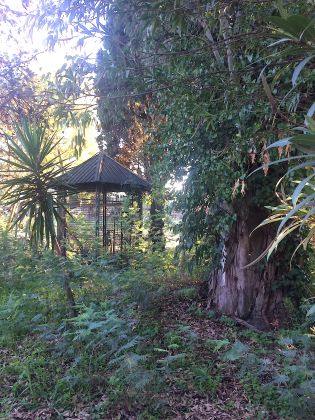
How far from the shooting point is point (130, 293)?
5684 millimetres

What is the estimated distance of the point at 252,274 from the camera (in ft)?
18.0

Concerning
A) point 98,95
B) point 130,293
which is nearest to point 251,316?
point 130,293

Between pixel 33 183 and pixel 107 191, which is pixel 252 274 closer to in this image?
pixel 33 183

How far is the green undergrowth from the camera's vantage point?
138 inches

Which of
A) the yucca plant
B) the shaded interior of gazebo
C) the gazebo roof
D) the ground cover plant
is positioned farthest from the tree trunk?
the gazebo roof

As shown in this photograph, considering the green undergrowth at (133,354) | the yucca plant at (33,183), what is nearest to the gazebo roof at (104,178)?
the green undergrowth at (133,354)

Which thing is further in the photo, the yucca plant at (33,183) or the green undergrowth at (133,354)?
the yucca plant at (33,183)

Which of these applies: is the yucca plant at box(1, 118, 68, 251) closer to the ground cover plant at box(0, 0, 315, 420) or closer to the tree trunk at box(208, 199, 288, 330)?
the ground cover plant at box(0, 0, 315, 420)

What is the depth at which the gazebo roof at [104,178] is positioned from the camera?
9359 millimetres

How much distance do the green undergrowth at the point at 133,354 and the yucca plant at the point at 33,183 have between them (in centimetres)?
77

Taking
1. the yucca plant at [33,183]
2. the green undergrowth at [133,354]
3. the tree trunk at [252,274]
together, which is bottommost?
the green undergrowth at [133,354]

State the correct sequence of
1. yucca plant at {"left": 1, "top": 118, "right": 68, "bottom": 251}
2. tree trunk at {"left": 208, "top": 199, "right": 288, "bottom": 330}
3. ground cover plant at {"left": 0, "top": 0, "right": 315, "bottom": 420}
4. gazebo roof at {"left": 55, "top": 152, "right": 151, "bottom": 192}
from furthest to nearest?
gazebo roof at {"left": 55, "top": 152, "right": 151, "bottom": 192}, tree trunk at {"left": 208, "top": 199, "right": 288, "bottom": 330}, yucca plant at {"left": 1, "top": 118, "right": 68, "bottom": 251}, ground cover plant at {"left": 0, "top": 0, "right": 315, "bottom": 420}

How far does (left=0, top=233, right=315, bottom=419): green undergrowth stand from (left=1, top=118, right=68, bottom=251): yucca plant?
0.77 meters

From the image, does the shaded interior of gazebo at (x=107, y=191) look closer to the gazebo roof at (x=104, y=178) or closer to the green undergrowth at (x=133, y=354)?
the gazebo roof at (x=104, y=178)
